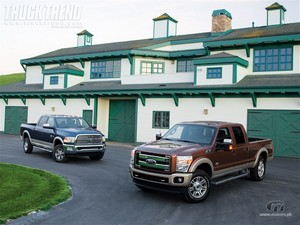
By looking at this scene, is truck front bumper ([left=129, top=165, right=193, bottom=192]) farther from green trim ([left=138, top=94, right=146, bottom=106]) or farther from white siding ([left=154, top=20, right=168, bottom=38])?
white siding ([left=154, top=20, right=168, bottom=38])

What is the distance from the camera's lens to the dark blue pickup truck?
13.2 metres

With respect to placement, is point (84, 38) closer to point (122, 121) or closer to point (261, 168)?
point (122, 121)

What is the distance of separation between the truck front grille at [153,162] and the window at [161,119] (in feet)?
44.3

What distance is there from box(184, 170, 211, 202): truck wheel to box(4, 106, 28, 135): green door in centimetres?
2424

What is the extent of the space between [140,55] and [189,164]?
60.6ft

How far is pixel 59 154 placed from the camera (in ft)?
45.0

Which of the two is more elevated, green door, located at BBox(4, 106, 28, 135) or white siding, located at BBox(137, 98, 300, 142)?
white siding, located at BBox(137, 98, 300, 142)

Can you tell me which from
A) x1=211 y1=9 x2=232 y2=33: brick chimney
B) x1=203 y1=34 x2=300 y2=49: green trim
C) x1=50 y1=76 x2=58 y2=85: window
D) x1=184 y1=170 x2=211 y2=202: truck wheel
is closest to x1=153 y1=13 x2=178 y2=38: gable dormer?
x1=211 y1=9 x2=232 y2=33: brick chimney

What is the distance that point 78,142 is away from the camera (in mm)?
13250

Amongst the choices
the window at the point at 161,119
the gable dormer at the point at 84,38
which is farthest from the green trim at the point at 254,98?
the gable dormer at the point at 84,38

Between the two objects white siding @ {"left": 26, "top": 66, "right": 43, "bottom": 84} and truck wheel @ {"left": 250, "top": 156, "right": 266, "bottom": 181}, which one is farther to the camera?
white siding @ {"left": 26, "top": 66, "right": 43, "bottom": 84}

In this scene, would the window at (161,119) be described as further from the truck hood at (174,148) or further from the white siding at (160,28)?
the truck hood at (174,148)

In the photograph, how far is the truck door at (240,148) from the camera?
9.14 m

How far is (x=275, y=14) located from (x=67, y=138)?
1923 centimetres
